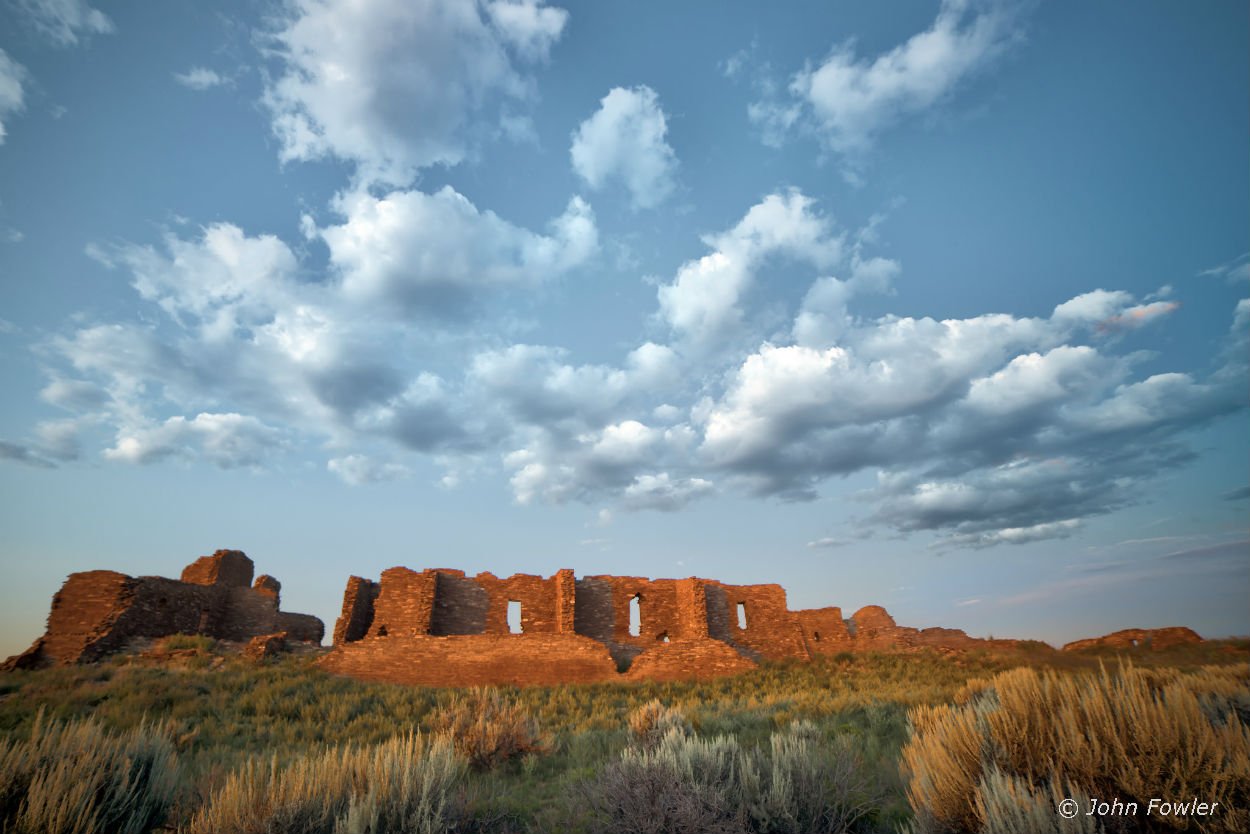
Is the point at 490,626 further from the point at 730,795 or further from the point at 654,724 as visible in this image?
the point at 730,795

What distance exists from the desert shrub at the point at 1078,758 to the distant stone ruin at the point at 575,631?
15788mm

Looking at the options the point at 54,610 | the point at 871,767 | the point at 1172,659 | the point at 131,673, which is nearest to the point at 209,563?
the point at 54,610

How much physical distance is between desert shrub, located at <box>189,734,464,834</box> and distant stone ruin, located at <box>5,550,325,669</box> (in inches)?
761

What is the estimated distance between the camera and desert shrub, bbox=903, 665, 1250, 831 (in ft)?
9.39

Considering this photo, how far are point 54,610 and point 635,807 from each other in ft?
82.5

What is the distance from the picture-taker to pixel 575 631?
80.1 feet

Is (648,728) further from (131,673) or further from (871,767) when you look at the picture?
(131,673)

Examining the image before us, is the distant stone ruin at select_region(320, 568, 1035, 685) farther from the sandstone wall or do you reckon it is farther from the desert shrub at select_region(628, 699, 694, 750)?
the desert shrub at select_region(628, 699, 694, 750)

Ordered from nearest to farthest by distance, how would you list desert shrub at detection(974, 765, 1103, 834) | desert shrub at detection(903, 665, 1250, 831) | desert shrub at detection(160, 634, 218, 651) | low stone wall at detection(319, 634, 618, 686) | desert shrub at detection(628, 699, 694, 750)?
desert shrub at detection(974, 765, 1103, 834) < desert shrub at detection(903, 665, 1250, 831) < desert shrub at detection(628, 699, 694, 750) < desert shrub at detection(160, 634, 218, 651) < low stone wall at detection(319, 634, 618, 686)

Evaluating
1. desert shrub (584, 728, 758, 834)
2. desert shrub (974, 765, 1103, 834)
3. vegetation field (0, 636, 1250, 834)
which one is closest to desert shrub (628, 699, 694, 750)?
vegetation field (0, 636, 1250, 834)

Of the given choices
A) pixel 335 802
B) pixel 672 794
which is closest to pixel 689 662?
pixel 672 794

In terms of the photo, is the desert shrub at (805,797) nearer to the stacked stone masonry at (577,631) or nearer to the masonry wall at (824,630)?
the stacked stone masonry at (577,631)

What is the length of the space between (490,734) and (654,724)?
2.45 m

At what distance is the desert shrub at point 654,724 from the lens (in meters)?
6.90
